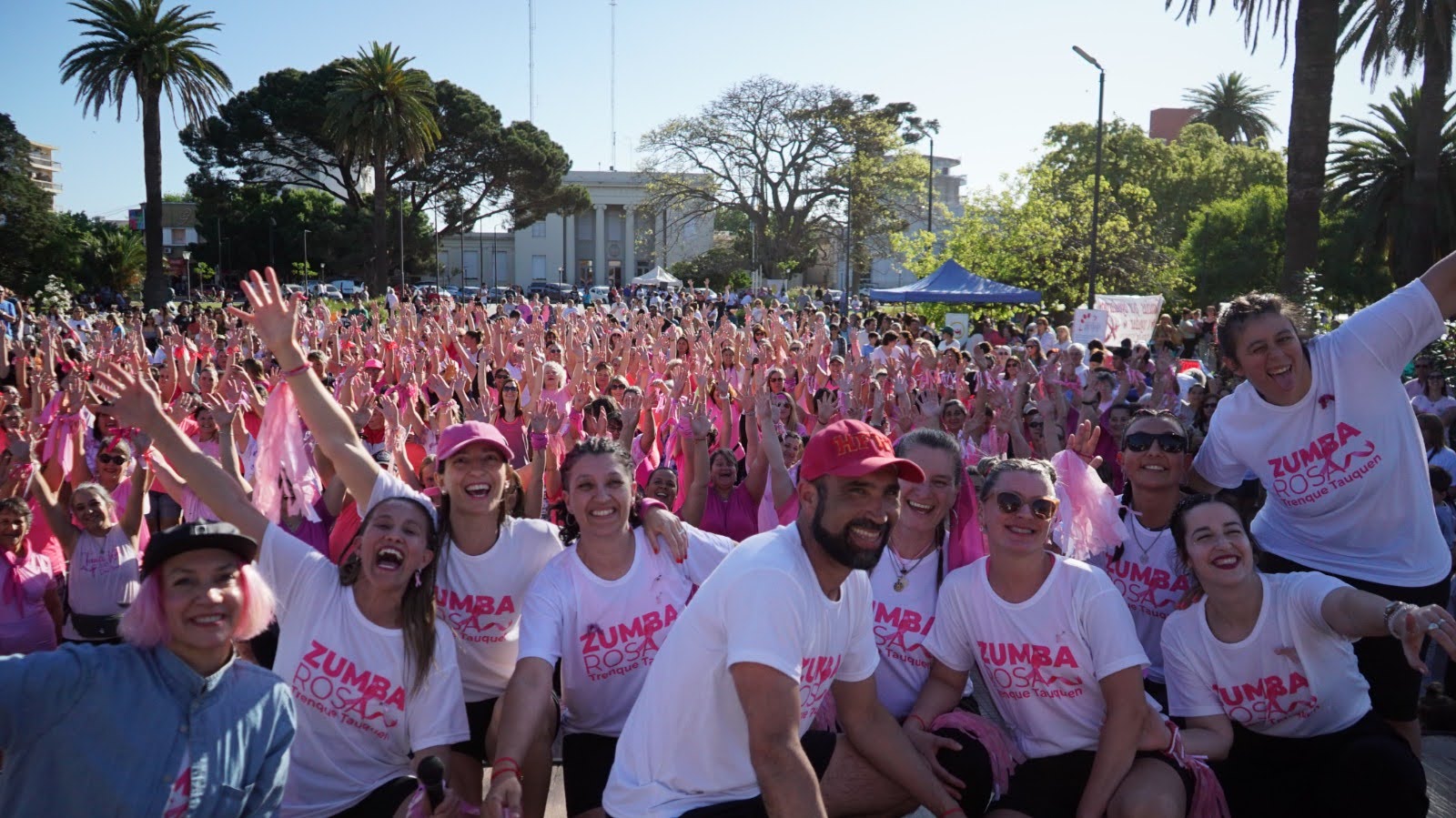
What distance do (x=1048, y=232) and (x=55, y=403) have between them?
30.2m

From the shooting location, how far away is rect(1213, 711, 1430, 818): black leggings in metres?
3.66

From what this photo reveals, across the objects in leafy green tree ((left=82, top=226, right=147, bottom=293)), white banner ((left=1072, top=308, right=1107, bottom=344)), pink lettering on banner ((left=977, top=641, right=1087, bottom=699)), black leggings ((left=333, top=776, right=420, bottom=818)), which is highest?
leafy green tree ((left=82, top=226, right=147, bottom=293))

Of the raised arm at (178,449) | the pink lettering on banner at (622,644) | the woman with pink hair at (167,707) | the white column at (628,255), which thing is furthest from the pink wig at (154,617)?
the white column at (628,255)

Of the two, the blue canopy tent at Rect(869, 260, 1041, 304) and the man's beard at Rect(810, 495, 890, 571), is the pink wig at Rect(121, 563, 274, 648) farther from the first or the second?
the blue canopy tent at Rect(869, 260, 1041, 304)

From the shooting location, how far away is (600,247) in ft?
309

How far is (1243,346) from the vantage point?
13.6 feet

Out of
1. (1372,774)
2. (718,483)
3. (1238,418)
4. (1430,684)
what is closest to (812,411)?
(718,483)

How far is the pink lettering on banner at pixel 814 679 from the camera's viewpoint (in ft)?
9.94

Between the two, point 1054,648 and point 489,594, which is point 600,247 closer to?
point 489,594

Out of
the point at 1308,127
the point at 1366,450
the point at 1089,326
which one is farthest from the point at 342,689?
the point at 1089,326

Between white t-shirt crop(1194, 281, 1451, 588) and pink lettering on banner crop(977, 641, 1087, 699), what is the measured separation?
3.94ft

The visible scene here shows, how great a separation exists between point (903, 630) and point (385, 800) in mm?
1961

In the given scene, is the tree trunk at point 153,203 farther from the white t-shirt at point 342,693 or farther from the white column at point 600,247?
the white column at point 600,247

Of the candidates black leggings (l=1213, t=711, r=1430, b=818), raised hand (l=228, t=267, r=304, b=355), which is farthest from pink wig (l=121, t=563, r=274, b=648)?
black leggings (l=1213, t=711, r=1430, b=818)
